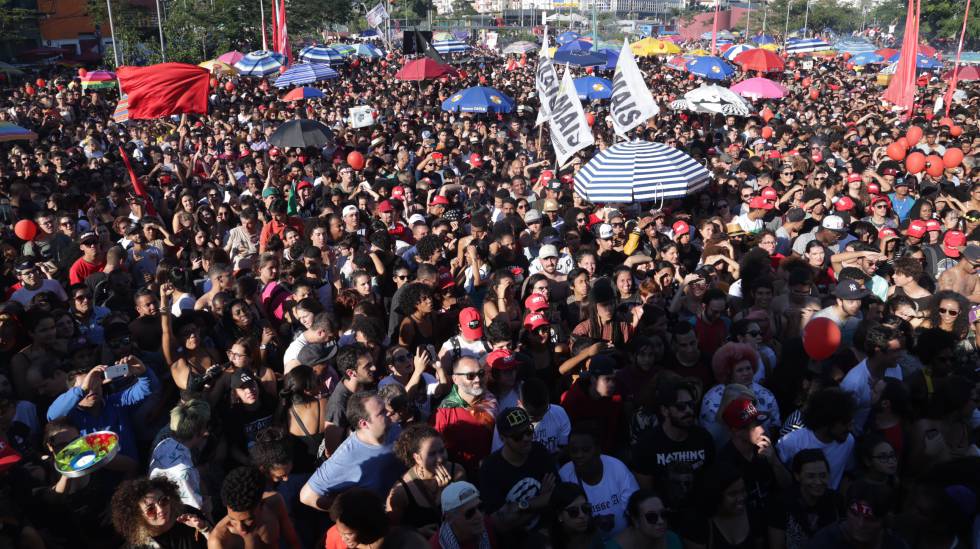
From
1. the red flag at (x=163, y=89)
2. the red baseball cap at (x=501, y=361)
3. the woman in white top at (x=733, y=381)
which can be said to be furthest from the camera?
the red flag at (x=163, y=89)

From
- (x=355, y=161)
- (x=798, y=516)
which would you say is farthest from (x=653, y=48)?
(x=798, y=516)

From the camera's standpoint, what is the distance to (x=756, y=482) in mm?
3992

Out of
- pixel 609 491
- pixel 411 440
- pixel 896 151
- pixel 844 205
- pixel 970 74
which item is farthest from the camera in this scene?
pixel 970 74

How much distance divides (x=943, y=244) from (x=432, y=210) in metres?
5.70

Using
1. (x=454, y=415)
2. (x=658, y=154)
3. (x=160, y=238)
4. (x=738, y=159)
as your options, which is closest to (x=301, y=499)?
(x=454, y=415)

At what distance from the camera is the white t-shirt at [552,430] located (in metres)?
4.31

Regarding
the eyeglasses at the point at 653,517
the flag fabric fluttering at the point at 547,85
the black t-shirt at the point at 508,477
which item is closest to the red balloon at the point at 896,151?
the flag fabric fluttering at the point at 547,85

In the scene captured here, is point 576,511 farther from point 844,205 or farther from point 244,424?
point 844,205

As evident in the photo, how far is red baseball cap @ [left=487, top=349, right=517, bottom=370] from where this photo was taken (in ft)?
15.3

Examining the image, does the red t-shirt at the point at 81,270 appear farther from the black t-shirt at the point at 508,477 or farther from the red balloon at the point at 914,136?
the red balloon at the point at 914,136

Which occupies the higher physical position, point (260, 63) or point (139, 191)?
point (260, 63)

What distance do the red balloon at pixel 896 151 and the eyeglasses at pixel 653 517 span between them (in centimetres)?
1096

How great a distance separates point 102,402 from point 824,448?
4147 millimetres

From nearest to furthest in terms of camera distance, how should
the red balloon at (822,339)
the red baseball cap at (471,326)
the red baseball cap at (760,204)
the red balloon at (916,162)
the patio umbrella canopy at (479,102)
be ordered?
1. the red balloon at (822,339)
2. the red baseball cap at (471,326)
3. the red baseball cap at (760,204)
4. the red balloon at (916,162)
5. the patio umbrella canopy at (479,102)
